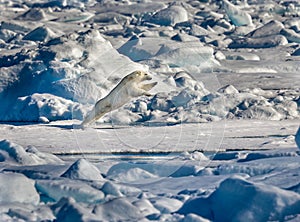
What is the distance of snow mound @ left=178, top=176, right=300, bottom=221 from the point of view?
459 centimetres

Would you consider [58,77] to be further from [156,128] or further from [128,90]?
[128,90]

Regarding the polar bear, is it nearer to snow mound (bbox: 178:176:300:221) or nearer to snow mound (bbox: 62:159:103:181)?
snow mound (bbox: 62:159:103:181)

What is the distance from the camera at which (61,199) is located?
4887 mm

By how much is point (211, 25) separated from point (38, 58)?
19.4 ft

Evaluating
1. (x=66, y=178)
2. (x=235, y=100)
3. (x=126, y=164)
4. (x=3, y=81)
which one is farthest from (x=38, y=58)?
(x=66, y=178)

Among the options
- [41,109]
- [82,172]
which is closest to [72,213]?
[82,172]

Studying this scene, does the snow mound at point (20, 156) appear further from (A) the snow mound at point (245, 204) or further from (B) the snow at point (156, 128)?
(A) the snow mound at point (245, 204)

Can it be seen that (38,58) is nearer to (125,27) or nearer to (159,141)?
(159,141)

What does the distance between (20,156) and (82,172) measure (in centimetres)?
77

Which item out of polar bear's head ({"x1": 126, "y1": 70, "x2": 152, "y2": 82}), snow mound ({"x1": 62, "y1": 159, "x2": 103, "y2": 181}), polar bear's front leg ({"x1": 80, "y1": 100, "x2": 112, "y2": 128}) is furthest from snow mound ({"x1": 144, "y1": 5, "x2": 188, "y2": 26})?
snow mound ({"x1": 62, "y1": 159, "x2": 103, "y2": 181})

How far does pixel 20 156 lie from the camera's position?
20.7ft

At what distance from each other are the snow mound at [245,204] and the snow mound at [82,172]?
957 mm

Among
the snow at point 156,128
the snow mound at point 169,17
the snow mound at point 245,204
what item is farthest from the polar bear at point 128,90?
the snow mound at point 169,17

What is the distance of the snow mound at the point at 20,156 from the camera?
20.7ft
